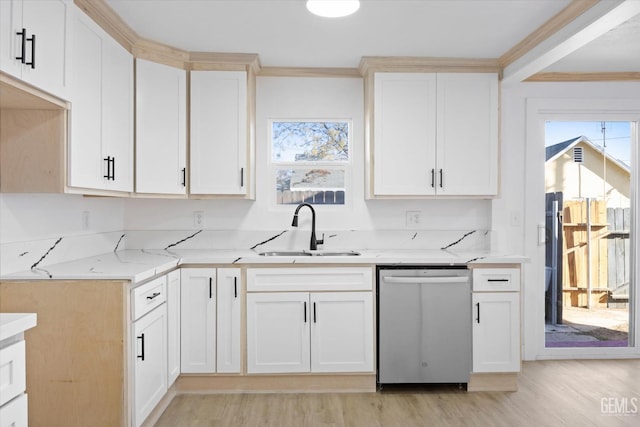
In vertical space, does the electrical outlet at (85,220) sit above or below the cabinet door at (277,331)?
above

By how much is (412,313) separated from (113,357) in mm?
1784

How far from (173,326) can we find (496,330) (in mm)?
2107

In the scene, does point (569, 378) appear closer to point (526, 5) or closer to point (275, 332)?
point (275, 332)

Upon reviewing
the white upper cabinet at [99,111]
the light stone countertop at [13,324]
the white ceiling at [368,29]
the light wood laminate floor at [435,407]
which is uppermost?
the white ceiling at [368,29]

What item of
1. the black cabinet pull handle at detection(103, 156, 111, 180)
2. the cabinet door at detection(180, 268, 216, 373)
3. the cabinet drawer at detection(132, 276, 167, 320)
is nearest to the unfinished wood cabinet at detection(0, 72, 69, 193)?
the black cabinet pull handle at detection(103, 156, 111, 180)

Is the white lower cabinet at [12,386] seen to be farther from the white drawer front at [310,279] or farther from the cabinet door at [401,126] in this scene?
the cabinet door at [401,126]

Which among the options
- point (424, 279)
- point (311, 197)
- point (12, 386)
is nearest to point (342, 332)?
point (424, 279)

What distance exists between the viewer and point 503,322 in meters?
2.91

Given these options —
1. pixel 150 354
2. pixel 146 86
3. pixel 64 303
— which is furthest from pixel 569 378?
pixel 146 86

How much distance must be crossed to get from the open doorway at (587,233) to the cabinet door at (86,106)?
3308mm

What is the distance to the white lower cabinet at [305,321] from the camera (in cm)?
289

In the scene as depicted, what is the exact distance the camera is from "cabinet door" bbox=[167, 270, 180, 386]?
2.65 metres

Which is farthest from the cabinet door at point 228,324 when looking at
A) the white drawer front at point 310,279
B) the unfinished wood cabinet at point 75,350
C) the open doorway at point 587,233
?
the open doorway at point 587,233

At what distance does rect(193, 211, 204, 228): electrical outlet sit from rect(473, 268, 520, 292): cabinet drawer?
81.7 inches
